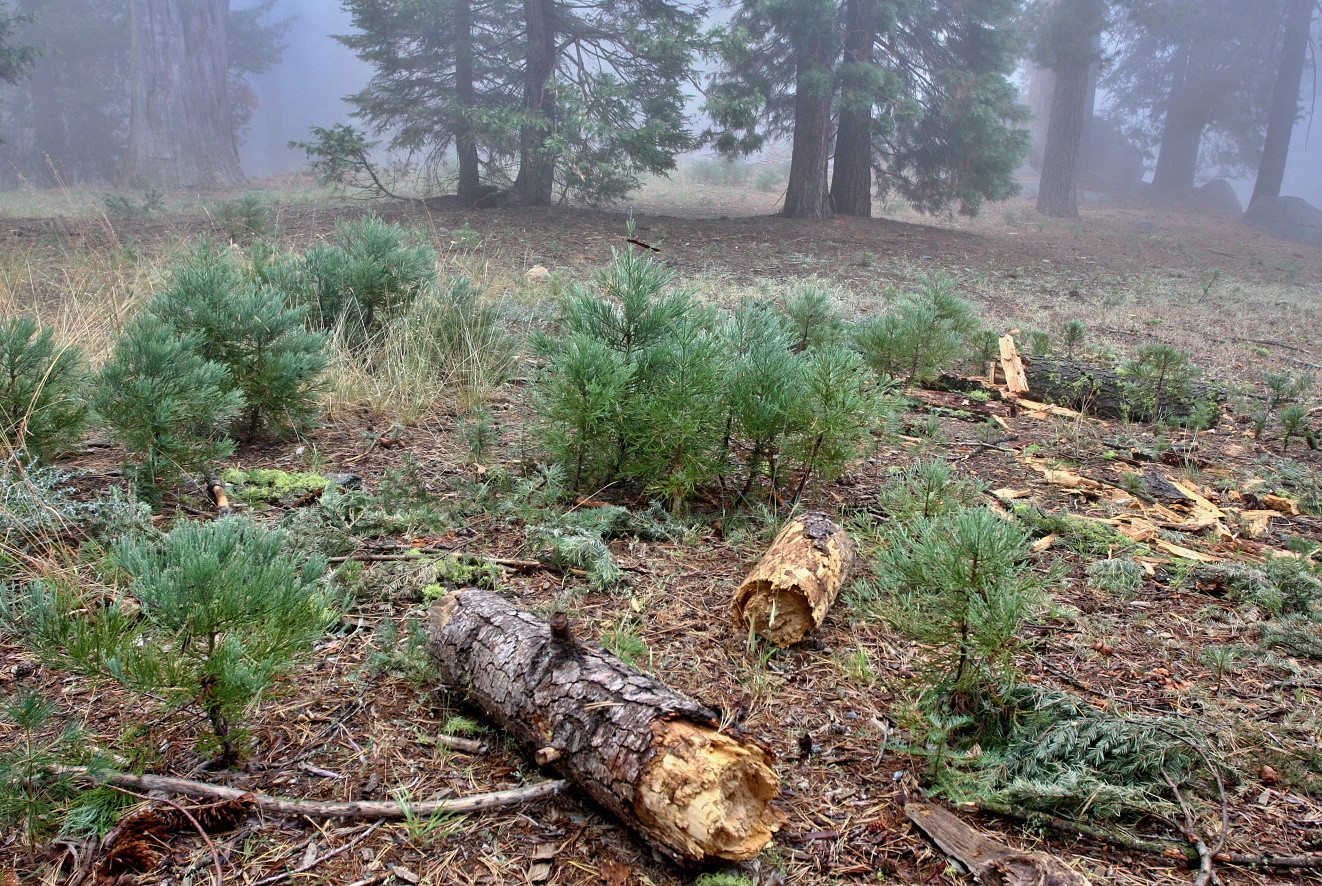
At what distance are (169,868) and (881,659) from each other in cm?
182

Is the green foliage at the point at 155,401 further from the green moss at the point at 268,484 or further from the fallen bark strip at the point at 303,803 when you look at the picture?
the fallen bark strip at the point at 303,803

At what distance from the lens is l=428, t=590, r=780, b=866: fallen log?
1.48 metres

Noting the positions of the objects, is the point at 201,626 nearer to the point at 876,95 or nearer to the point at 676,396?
the point at 676,396

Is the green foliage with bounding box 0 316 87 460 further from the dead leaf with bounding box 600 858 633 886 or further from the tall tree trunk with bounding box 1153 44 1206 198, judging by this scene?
the tall tree trunk with bounding box 1153 44 1206 198

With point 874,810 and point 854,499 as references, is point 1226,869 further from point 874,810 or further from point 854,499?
point 854,499

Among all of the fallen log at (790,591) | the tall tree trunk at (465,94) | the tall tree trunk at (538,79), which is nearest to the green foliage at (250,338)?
the fallen log at (790,591)

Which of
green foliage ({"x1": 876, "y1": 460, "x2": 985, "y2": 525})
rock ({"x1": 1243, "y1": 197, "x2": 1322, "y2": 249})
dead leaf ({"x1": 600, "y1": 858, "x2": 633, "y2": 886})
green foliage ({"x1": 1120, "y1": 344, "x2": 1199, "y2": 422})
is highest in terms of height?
rock ({"x1": 1243, "y1": 197, "x2": 1322, "y2": 249})

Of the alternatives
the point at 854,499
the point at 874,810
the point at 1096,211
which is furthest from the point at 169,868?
the point at 1096,211

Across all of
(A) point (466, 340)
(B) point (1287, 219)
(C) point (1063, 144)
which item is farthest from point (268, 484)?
(B) point (1287, 219)

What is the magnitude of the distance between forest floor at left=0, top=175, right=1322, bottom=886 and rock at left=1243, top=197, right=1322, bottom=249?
20.0 meters

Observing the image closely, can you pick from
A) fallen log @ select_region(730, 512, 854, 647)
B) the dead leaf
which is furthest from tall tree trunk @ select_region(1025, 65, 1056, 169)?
the dead leaf

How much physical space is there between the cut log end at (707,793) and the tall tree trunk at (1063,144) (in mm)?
20901

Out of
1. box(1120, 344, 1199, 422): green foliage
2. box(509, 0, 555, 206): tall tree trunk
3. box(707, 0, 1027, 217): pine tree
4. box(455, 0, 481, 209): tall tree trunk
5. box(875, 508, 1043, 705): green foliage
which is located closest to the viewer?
box(875, 508, 1043, 705): green foliage

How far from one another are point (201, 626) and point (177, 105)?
24.2 metres
